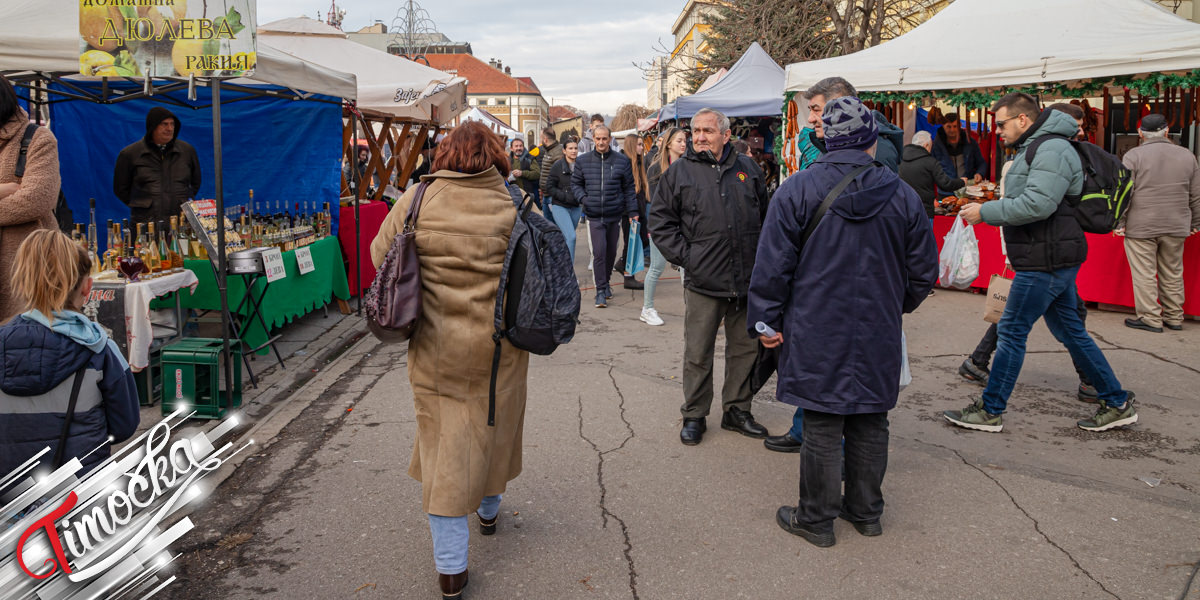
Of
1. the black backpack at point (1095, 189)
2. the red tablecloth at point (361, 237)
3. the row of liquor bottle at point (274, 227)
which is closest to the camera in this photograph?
the black backpack at point (1095, 189)

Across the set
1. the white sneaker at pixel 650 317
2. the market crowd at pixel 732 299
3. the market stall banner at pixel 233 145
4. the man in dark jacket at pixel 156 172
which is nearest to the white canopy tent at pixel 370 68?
the market stall banner at pixel 233 145

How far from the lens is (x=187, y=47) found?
5328 millimetres

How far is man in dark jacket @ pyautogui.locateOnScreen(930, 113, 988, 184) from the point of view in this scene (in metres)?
12.0

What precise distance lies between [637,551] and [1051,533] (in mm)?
1850

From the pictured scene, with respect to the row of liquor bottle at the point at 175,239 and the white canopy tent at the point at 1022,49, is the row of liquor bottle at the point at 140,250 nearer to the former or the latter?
the row of liquor bottle at the point at 175,239

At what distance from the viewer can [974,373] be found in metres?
6.45

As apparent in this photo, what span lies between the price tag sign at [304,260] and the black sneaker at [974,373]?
17.9 ft

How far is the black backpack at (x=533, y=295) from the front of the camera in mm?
3178

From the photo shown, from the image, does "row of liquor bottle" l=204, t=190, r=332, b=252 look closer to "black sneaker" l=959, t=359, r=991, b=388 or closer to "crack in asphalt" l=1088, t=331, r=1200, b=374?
"black sneaker" l=959, t=359, r=991, b=388

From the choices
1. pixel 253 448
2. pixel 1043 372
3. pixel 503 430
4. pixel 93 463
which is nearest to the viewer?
pixel 93 463

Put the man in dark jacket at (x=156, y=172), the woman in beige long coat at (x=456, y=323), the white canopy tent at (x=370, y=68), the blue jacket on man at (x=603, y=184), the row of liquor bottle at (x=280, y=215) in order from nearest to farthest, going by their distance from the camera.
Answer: the woman in beige long coat at (x=456, y=323) < the man in dark jacket at (x=156, y=172) < the row of liquor bottle at (x=280, y=215) < the blue jacket on man at (x=603, y=184) < the white canopy tent at (x=370, y=68)

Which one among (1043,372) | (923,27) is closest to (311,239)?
(1043,372)

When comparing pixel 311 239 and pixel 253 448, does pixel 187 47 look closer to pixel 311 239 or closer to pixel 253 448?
pixel 253 448

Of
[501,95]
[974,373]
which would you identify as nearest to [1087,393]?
[974,373]
